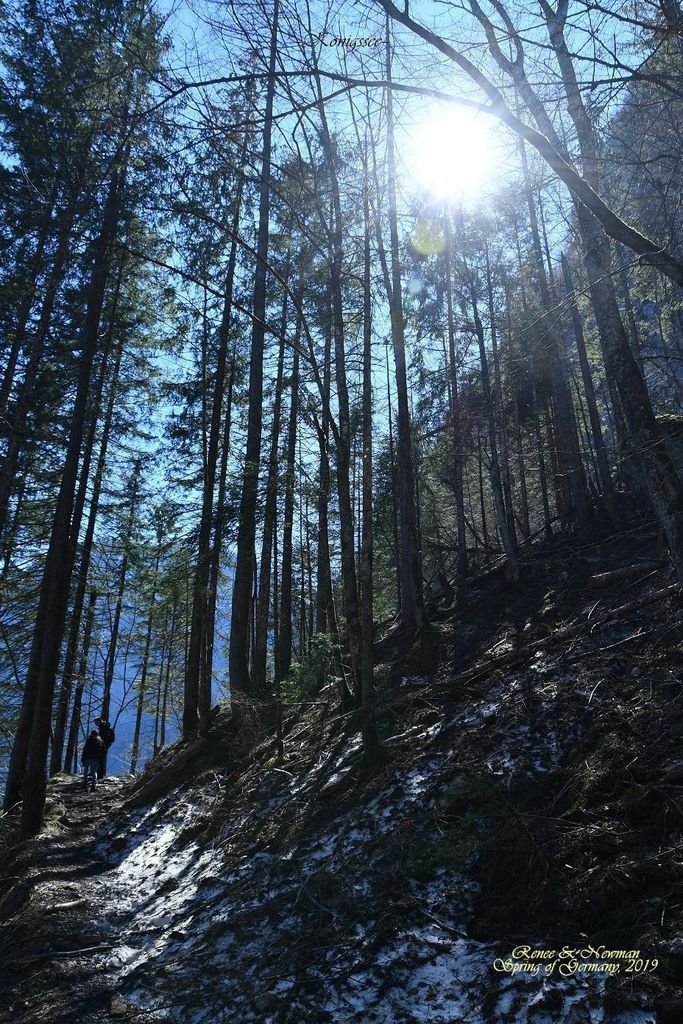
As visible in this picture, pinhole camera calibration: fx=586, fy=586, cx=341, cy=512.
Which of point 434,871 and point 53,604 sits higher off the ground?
point 53,604

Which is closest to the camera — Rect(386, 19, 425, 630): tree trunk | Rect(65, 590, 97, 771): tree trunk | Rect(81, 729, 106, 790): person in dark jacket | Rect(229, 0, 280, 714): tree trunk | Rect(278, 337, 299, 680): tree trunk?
Rect(386, 19, 425, 630): tree trunk

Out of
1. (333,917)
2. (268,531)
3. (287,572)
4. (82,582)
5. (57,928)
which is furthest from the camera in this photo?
A: (287,572)

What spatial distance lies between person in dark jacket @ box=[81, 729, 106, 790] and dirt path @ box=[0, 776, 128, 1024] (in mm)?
4335

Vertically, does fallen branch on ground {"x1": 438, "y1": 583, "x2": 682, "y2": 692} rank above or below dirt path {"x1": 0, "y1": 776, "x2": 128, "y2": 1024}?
above

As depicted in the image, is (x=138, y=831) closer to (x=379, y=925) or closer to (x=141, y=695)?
(x=379, y=925)

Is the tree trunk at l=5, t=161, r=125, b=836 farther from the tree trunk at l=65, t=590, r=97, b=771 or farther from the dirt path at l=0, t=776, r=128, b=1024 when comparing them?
the tree trunk at l=65, t=590, r=97, b=771

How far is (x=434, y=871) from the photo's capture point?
15.6ft

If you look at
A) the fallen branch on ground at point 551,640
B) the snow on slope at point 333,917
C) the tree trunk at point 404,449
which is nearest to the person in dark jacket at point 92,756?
the snow on slope at point 333,917

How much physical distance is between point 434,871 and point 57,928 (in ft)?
14.7

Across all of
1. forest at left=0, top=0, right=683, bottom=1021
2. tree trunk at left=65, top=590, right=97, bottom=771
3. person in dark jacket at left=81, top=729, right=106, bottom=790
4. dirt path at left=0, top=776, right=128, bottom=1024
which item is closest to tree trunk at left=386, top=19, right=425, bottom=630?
forest at left=0, top=0, right=683, bottom=1021

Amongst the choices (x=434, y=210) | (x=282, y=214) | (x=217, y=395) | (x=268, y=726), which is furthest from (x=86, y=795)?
(x=434, y=210)

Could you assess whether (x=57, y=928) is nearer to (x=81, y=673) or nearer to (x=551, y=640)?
(x=551, y=640)

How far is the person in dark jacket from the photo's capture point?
15289 millimetres

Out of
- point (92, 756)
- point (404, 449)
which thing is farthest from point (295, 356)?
point (92, 756)
